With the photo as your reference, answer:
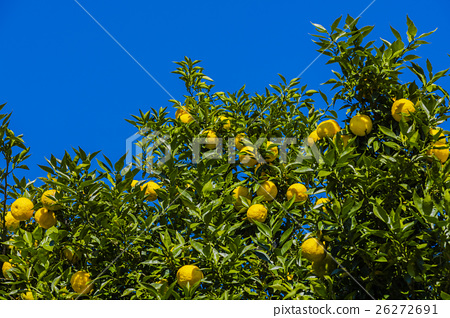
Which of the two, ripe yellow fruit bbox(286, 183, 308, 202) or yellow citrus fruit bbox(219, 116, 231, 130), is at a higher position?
yellow citrus fruit bbox(219, 116, 231, 130)

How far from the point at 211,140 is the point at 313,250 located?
119 cm

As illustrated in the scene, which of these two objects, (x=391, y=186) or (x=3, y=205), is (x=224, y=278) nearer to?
(x=391, y=186)

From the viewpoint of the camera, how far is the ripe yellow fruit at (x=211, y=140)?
3.26 metres

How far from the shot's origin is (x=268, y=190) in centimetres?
295

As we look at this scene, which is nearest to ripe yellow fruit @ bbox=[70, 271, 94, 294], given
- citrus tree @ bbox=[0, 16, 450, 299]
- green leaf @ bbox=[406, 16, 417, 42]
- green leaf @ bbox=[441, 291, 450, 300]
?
citrus tree @ bbox=[0, 16, 450, 299]

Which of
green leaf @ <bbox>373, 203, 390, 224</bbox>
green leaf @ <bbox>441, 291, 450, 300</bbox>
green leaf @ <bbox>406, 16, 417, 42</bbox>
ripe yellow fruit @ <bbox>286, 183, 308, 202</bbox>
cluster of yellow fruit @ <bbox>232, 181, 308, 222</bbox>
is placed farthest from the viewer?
ripe yellow fruit @ <bbox>286, 183, 308, 202</bbox>

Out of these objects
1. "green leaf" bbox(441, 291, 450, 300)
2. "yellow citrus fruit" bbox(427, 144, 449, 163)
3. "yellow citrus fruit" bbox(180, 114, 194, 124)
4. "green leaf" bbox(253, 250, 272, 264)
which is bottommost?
"green leaf" bbox(441, 291, 450, 300)

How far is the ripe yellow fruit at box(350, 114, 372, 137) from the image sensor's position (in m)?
2.63

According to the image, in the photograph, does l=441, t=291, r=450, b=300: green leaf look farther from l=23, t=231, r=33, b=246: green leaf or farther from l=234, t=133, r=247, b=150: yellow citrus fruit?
l=23, t=231, r=33, b=246: green leaf

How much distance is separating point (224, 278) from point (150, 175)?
1.00 metres

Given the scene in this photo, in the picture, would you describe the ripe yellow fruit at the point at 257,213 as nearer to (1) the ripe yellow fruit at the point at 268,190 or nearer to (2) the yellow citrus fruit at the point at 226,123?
(1) the ripe yellow fruit at the point at 268,190

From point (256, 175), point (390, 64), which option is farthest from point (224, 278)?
point (390, 64)

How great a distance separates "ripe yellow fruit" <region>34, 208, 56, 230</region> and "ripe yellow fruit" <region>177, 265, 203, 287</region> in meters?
1.01
